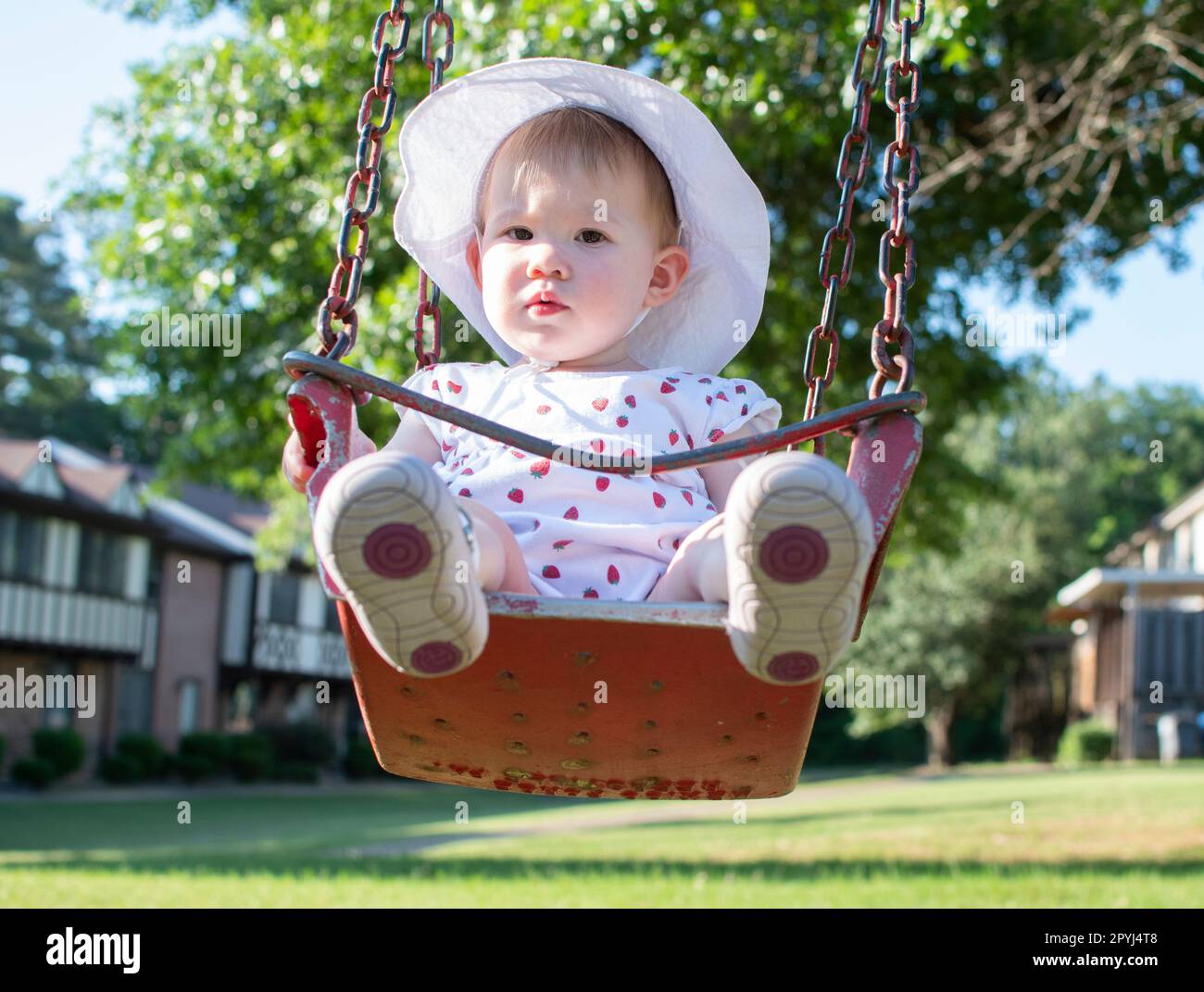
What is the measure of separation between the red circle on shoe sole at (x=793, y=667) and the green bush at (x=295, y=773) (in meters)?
30.0

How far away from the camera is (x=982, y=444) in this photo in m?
45.9

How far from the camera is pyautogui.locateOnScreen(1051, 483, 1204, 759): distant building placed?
87.9 feet

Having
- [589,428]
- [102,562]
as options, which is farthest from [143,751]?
[589,428]

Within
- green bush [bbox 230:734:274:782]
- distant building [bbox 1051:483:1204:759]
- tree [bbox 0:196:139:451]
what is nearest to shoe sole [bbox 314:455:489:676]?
distant building [bbox 1051:483:1204:759]

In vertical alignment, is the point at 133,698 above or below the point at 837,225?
below

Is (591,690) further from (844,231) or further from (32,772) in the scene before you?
(32,772)

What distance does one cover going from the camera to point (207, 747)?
28828 mm

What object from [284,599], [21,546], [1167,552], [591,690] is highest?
[1167,552]

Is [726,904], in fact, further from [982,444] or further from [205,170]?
[982,444]

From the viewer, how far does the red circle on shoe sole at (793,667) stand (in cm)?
200

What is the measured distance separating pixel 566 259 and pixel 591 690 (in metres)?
0.89

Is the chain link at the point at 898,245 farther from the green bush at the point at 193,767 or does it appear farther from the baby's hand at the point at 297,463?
the green bush at the point at 193,767

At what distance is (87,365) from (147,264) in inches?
1499

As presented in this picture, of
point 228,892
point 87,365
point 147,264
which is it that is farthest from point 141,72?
point 87,365
